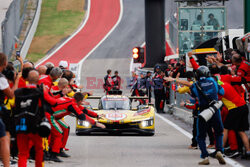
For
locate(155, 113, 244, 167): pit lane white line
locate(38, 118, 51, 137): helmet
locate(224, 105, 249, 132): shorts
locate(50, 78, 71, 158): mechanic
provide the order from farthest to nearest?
locate(224, 105, 249, 132): shorts < locate(50, 78, 71, 158): mechanic < locate(155, 113, 244, 167): pit lane white line < locate(38, 118, 51, 137): helmet

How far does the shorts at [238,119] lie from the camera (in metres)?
13.1

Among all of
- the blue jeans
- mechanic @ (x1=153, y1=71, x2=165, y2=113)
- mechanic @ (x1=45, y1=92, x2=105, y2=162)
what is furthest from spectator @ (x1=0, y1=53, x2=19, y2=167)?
mechanic @ (x1=153, y1=71, x2=165, y2=113)

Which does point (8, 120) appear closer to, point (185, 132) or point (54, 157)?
point (54, 157)

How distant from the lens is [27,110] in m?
9.64

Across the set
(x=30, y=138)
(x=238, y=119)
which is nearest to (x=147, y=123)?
(x=238, y=119)

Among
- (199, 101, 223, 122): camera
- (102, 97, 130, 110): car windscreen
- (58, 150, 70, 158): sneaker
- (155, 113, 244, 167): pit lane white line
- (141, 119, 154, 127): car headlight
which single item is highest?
(199, 101, 223, 122): camera

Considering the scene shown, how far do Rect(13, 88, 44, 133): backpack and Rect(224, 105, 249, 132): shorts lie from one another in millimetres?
4786

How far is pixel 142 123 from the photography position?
17703 millimetres

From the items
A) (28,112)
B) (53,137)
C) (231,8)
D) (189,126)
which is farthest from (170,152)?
Answer: (231,8)

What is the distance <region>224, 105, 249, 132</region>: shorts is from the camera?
13.1 metres

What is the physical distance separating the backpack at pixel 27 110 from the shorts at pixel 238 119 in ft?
15.7

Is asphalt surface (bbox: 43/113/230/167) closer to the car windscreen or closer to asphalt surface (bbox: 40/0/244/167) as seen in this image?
asphalt surface (bbox: 40/0/244/167)

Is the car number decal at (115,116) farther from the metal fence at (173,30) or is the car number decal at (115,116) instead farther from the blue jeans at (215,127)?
the metal fence at (173,30)

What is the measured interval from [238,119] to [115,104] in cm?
632
